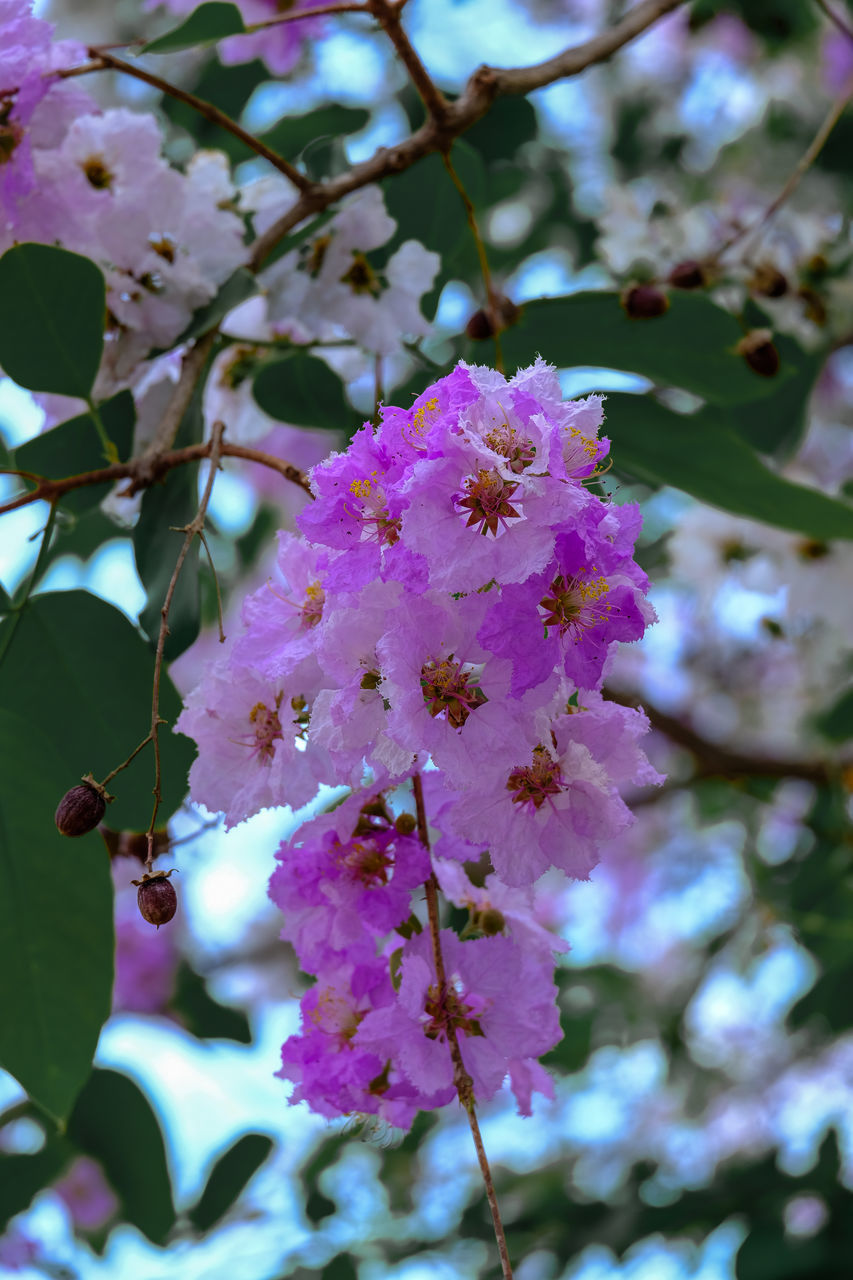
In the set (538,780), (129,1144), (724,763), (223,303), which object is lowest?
(724,763)

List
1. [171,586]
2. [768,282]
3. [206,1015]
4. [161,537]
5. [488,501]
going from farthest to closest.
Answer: [206,1015], [768,282], [161,537], [171,586], [488,501]

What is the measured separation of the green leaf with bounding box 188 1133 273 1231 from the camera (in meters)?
1.42

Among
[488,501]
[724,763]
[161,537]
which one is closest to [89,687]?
[161,537]

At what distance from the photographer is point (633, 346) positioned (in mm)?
1069

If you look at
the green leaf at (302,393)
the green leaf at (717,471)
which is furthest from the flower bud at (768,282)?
the green leaf at (302,393)

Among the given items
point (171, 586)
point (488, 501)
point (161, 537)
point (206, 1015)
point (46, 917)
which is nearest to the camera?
point (488, 501)

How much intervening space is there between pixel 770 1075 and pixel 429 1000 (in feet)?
9.46

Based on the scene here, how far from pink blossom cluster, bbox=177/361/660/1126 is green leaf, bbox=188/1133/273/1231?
76cm

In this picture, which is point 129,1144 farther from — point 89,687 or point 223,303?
point 223,303

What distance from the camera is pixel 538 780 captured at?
2.07 feet

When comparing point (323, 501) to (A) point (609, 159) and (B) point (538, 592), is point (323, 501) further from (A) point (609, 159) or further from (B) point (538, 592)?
(A) point (609, 159)

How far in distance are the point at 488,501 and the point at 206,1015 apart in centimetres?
131

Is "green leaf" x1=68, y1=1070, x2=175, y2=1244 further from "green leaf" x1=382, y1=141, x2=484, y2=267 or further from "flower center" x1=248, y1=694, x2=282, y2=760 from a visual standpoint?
"green leaf" x1=382, y1=141, x2=484, y2=267

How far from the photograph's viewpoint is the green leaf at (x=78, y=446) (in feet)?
3.07
